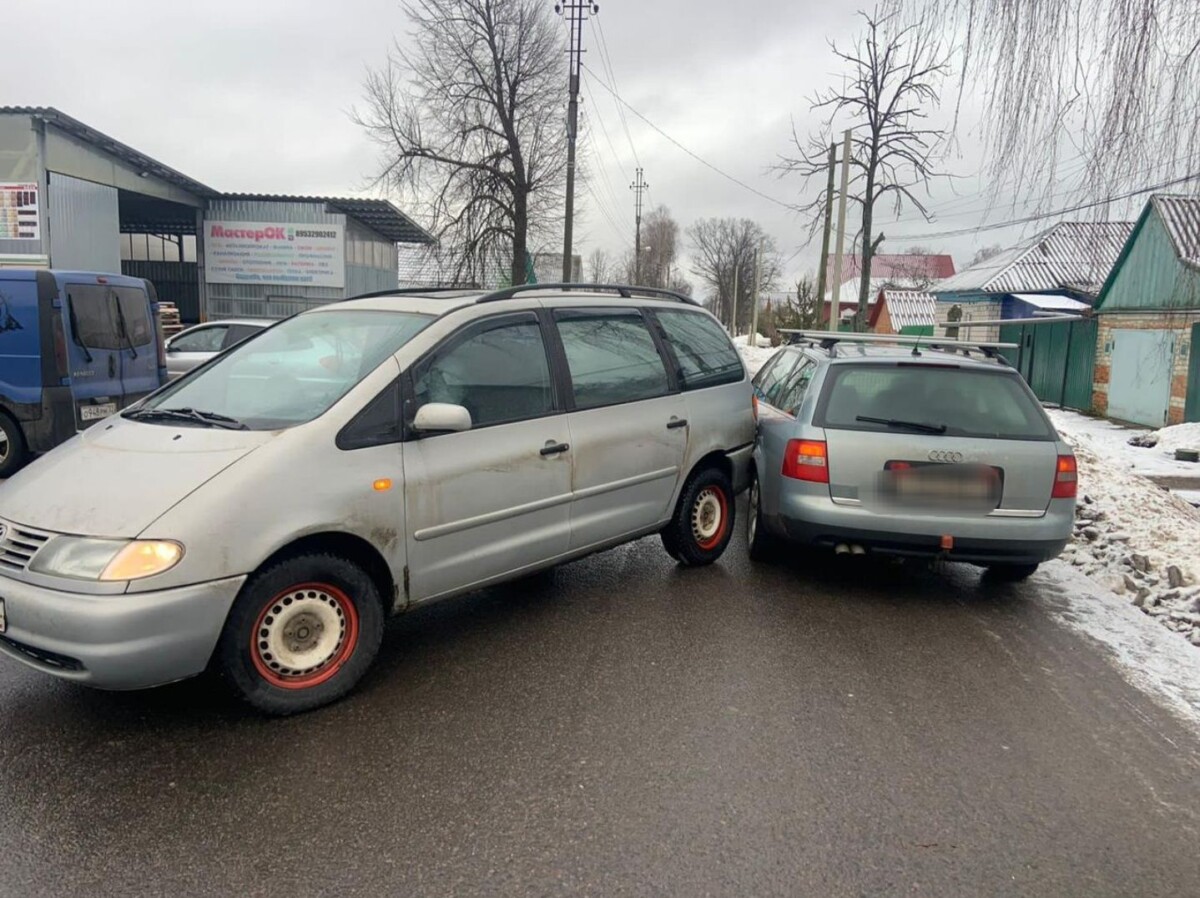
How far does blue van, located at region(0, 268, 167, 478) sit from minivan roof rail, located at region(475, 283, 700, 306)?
556cm

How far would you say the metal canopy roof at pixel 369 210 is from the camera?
29.5m

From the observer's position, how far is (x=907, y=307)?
53.6 metres

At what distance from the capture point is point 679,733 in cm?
364

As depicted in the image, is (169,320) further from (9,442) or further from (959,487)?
(959,487)

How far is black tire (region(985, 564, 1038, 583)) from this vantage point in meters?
5.82

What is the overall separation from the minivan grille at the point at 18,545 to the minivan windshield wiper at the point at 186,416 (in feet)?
2.69

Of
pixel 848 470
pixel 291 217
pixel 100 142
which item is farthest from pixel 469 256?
pixel 848 470

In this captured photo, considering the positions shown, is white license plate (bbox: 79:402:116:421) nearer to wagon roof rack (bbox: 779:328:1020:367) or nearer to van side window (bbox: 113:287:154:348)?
van side window (bbox: 113:287:154:348)

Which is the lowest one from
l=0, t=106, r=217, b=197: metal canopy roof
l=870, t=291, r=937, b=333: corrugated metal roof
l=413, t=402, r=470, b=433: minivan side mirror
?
l=413, t=402, r=470, b=433: minivan side mirror

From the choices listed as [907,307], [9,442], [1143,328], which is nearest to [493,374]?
[9,442]

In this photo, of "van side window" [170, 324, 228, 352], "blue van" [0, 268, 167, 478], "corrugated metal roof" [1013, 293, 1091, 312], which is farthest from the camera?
"corrugated metal roof" [1013, 293, 1091, 312]

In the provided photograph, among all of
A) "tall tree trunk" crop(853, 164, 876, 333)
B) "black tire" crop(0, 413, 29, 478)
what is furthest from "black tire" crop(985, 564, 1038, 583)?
"tall tree trunk" crop(853, 164, 876, 333)

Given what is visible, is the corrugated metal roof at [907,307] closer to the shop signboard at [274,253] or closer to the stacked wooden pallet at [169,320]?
the shop signboard at [274,253]

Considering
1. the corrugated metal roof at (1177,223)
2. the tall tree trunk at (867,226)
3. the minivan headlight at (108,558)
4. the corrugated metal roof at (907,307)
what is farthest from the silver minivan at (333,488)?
the corrugated metal roof at (907,307)
